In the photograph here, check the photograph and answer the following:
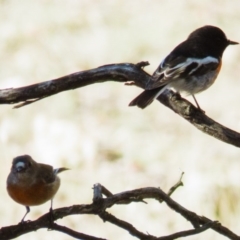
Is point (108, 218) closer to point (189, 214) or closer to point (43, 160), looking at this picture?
point (189, 214)

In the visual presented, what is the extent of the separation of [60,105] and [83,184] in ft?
4.42

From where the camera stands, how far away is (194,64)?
18.5ft

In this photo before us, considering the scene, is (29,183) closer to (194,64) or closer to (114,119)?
(194,64)

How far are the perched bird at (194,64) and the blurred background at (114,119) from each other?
5.04 ft

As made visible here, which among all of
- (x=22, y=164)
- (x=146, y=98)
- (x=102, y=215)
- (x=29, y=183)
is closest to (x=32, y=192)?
(x=29, y=183)

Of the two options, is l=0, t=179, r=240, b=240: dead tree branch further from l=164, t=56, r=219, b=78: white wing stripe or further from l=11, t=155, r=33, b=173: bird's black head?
l=11, t=155, r=33, b=173: bird's black head

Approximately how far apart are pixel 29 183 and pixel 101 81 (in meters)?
1.58

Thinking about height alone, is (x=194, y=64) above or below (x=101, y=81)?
above

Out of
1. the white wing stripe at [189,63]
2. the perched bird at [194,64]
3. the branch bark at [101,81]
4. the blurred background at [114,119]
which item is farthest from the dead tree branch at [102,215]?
the blurred background at [114,119]

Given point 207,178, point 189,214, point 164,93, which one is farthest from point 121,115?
point 189,214

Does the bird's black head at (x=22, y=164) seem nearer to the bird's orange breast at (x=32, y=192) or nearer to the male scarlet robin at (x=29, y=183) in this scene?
the male scarlet robin at (x=29, y=183)

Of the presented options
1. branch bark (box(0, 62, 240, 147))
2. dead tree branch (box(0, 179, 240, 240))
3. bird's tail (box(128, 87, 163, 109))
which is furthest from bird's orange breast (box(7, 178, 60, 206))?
dead tree branch (box(0, 179, 240, 240))

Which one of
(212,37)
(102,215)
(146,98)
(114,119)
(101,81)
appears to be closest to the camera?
(102,215)

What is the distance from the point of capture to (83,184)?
7738 millimetres
